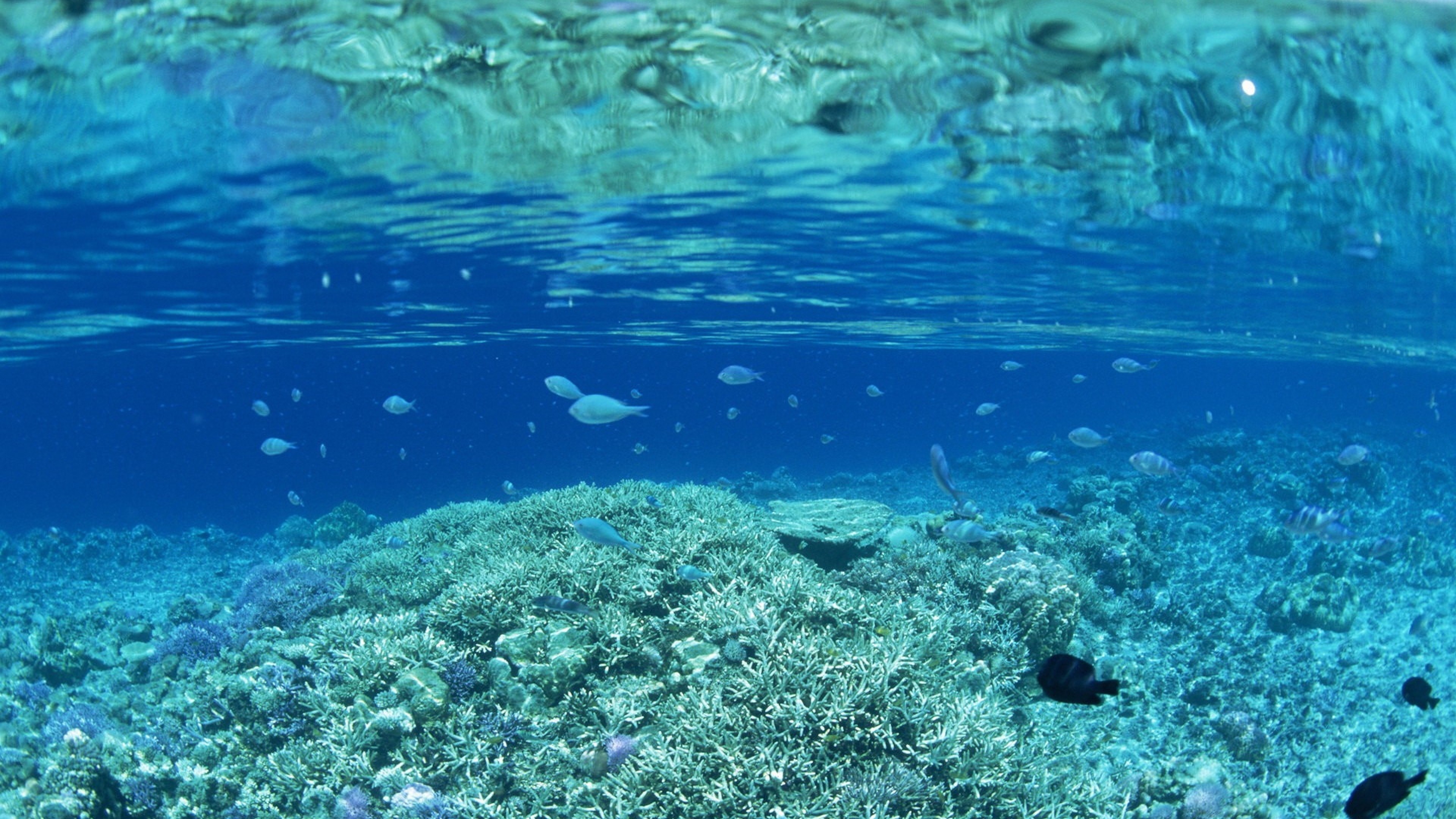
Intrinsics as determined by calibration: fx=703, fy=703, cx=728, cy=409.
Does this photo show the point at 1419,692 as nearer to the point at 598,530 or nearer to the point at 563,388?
the point at 598,530

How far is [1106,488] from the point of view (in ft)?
67.9

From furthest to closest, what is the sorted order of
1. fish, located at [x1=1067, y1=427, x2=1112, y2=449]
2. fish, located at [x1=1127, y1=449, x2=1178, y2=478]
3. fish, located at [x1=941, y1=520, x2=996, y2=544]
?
fish, located at [x1=1067, y1=427, x2=1112, y2=449]
fish, located at [x1=1127, y1=449, x2=1178, y2=478]
fish, located at [x1=941, y1=520, x2=996, y2=544]

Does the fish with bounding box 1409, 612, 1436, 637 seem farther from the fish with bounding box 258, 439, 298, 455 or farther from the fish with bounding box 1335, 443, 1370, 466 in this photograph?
the fish with bounding box 258, 439, 298, 455

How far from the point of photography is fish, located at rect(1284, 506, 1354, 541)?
33.6 ft

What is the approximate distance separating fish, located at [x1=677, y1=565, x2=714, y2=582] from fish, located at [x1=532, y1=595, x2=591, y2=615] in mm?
1076

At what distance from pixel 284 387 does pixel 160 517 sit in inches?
2104

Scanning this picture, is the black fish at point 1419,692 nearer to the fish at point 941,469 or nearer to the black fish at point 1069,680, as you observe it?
the black fish at point 1069,680

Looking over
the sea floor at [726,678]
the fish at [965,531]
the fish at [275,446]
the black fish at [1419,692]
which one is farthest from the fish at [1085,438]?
the fish at [275,446]

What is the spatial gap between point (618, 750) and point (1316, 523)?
1045cm

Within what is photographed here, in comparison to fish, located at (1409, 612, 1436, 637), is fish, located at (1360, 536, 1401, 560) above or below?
above

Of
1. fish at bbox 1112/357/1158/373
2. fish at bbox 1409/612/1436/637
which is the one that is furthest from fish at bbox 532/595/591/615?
fish at bbox 1409/612/1436/637

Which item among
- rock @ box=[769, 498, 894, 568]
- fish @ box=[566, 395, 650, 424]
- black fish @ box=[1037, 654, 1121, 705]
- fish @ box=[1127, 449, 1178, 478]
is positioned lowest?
rock @ box=[769, 498, 894, 568]

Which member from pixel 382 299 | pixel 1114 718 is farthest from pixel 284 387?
pixel 1114 718

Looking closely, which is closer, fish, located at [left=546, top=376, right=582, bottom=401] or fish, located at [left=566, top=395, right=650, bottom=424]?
fish, located at [left=566, top=395, right=650, bottom=424]
